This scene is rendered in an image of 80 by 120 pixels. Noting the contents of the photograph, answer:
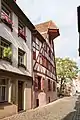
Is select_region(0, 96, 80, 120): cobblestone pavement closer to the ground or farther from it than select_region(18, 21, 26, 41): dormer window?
closer to the ground

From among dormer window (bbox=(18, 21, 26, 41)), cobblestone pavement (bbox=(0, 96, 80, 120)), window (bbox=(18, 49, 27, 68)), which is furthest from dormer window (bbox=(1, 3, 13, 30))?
cobblestone pavement (bbox=(0, 96, 80, 120))

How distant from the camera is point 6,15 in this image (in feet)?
54.1

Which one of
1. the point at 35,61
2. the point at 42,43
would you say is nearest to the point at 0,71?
the point at 35,61

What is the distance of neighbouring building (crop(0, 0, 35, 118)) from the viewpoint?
15.4m

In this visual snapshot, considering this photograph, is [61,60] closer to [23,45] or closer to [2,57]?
[23,45]

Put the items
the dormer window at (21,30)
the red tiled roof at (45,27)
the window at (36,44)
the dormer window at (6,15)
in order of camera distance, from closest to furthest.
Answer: the dormer window at (6,15) < the dormer window at (21,30) < the window at (36,44) < the red tiled roof at (45,27)

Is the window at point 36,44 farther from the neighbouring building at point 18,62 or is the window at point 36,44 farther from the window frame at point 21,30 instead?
the window frame at point 21,30

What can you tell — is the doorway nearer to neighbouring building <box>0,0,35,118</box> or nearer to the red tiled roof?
neighbouring building <box>0,0,35,118</box>

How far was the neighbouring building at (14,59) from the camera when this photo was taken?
15406mm

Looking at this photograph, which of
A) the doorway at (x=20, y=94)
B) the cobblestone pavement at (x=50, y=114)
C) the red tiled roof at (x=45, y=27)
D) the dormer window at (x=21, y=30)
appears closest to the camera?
the cobblestone pavement at (x=50, y=114)

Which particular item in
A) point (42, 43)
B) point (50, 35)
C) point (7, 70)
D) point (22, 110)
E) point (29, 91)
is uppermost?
point (50, 35)

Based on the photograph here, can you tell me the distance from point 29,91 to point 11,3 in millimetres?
7668

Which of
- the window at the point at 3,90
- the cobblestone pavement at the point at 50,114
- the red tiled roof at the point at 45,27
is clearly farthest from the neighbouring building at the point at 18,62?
the red tiled roof at the point at 45,27

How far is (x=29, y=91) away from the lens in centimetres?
2081
